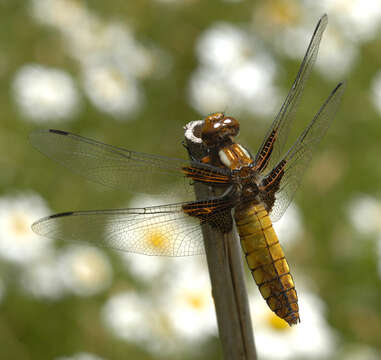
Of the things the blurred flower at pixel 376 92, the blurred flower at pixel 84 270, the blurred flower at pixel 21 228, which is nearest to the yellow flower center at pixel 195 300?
the blurred flower at pixel 84 270

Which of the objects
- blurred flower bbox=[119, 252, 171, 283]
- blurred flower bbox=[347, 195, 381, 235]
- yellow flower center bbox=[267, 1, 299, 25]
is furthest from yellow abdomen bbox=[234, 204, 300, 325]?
yellow flower center bbox=[267, 1, 299, 25]

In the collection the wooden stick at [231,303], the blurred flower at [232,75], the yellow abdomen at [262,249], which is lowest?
the wooden stick at [231,303]

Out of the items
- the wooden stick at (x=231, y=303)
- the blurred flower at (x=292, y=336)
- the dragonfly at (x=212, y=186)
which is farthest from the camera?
Result: the blurred flower at (x=292, y=336)

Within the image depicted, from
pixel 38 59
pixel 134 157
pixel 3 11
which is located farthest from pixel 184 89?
pixel 134 157

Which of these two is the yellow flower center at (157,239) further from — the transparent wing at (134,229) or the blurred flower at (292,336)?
the blurred flower at (292,336)

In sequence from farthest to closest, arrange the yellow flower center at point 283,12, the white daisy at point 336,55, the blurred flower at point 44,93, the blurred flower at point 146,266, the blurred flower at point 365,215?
1. the yellow flower center at point 283,12
2. the white daisy at point 336,55
3. the blurred flower at point 44,93
4. the blurred flower at point 365,215
5. the blurred flower at point 146,266

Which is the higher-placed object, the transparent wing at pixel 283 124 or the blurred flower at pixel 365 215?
the blurred flower at pixel 365 215

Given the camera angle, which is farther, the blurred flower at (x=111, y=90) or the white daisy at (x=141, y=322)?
the blurred flower at (x=111, y=90)

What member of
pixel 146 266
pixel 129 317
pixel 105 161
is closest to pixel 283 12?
pixel 146 266
